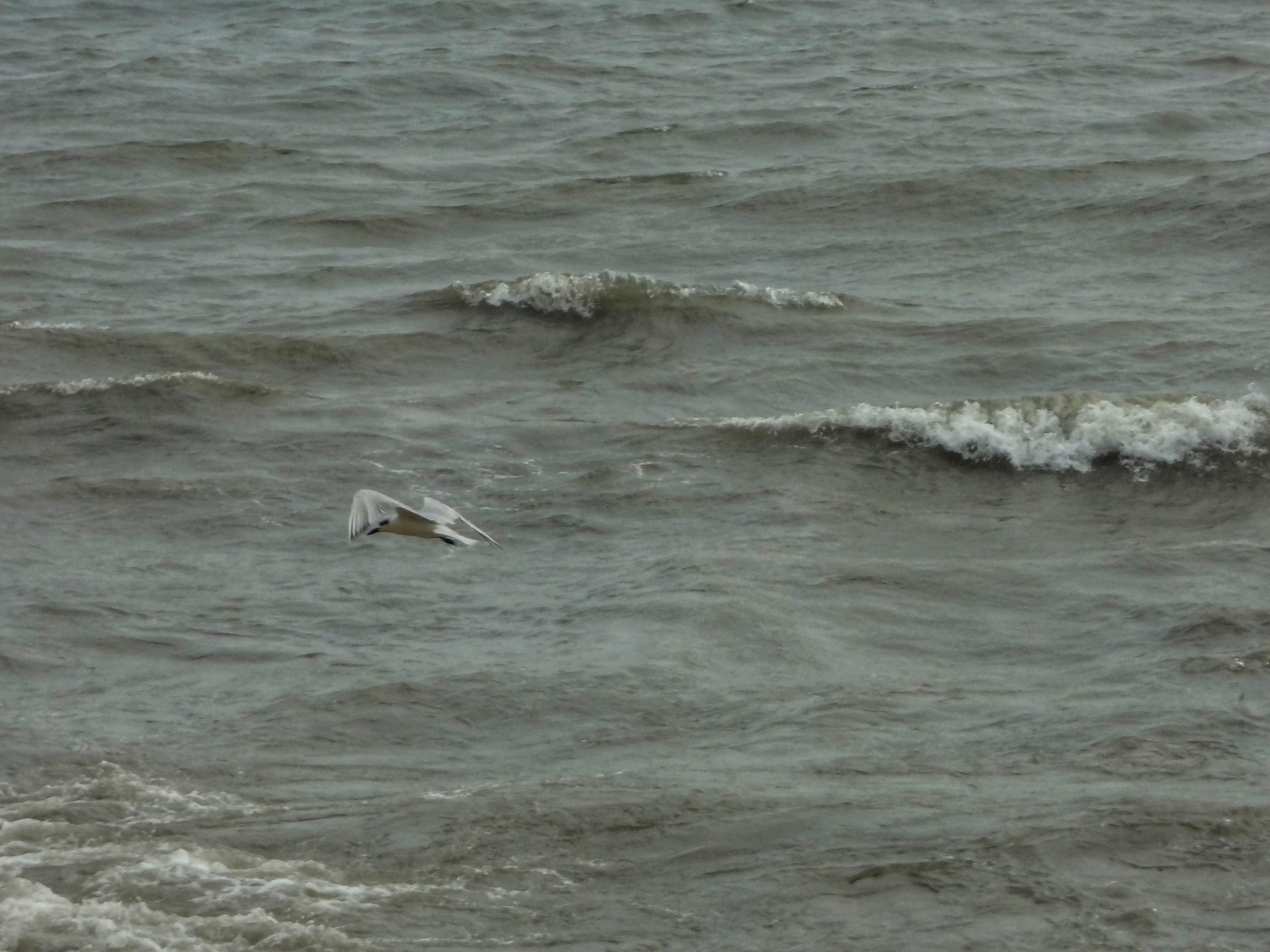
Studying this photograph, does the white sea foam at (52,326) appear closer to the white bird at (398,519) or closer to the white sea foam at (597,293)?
the white sea foam at (597,293)

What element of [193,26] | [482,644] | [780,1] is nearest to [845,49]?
[780,1]

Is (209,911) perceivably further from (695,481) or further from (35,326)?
(35,326)

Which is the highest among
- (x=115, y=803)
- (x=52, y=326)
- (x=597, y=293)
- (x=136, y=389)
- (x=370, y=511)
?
(x=370, y=511)

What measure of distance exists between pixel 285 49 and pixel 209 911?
56.3 ft

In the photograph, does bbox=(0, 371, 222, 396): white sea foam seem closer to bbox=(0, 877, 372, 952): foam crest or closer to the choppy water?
the choppy water

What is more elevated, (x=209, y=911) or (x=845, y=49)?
(x=845, y=49)

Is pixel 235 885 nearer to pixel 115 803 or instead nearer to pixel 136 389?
pixel 115 803

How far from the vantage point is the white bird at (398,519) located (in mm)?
7797

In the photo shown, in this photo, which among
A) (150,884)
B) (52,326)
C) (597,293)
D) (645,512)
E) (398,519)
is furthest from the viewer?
(597,293)

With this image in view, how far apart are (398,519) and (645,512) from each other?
1.90m

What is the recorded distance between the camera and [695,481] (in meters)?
9.97

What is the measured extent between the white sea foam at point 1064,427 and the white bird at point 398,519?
2.89 meters

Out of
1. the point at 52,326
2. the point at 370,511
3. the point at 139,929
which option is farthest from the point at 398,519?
the point at 52,326

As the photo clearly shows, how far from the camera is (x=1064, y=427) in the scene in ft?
34.9
